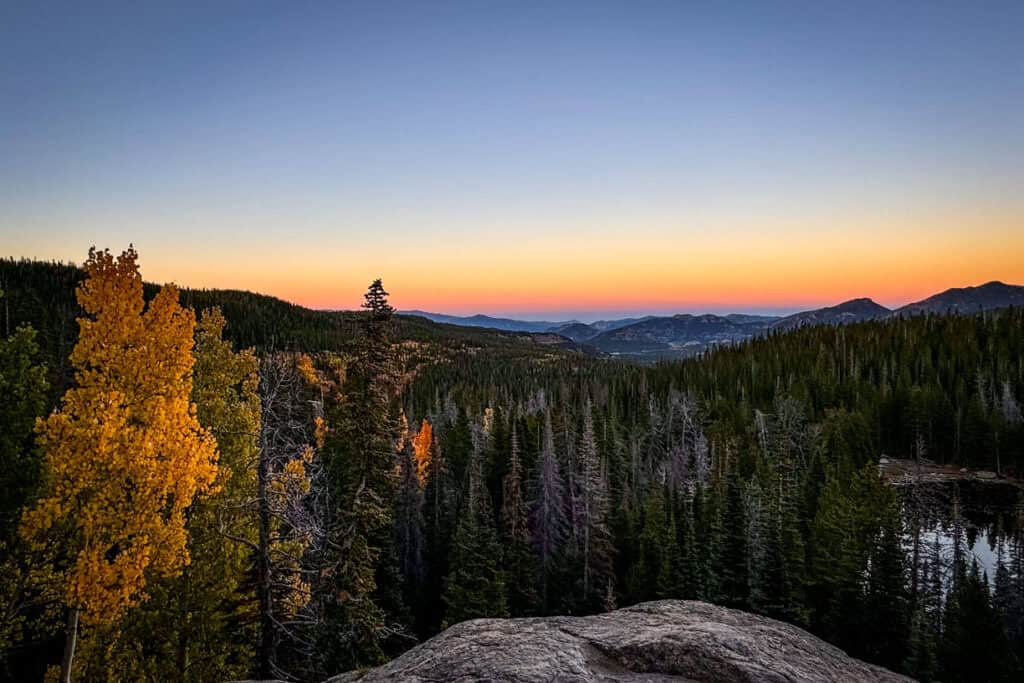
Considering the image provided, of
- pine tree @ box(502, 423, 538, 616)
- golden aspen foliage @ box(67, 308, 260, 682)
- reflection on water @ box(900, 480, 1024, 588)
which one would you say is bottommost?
reflection on water @ box(900, 480, 1024, 588)

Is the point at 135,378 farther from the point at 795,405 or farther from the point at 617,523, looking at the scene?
the point at 795,405

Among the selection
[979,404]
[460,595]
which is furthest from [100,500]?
[979,404]

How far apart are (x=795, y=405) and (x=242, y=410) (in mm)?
91383

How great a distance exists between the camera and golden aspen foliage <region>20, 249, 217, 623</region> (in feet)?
35.7

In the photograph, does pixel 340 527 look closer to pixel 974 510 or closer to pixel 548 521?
pixel 548 521

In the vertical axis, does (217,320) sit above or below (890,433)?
above

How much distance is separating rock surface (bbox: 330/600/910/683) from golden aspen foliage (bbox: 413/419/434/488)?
47.3m

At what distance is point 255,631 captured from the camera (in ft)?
63.6

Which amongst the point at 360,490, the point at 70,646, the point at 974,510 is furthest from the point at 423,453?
the point at 974,510

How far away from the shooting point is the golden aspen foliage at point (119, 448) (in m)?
10.9

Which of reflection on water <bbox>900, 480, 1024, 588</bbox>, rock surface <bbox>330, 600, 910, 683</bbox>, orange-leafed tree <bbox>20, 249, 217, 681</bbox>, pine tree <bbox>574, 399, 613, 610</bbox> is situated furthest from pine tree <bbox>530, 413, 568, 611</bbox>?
reflection on water <bbox>900, 480, 1024, 588</bbox>

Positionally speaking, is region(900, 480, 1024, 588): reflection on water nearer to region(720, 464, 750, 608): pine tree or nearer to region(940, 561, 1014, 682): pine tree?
region(940, 561, 1014, 682): pine tree

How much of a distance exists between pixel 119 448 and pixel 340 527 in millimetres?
8388

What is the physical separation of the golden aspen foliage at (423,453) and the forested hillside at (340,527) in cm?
57
